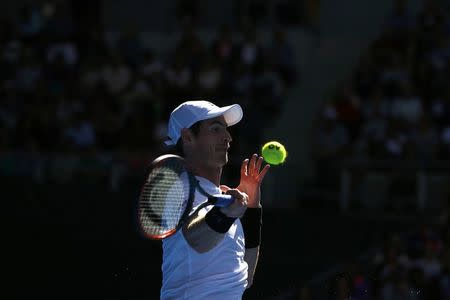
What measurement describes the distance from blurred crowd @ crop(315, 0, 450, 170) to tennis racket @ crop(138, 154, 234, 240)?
26.1ft

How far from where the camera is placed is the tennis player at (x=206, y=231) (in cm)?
468

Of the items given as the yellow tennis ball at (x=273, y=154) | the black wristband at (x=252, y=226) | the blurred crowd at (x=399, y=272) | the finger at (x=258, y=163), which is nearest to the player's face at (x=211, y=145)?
the finger at (x=258, y=163)

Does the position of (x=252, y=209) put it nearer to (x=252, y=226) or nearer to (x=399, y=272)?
(x=252, y=226)

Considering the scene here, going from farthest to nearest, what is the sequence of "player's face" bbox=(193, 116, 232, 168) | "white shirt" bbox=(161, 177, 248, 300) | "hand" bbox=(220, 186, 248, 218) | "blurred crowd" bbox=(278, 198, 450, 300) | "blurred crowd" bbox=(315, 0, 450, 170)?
"blurred crowd" bbox=(315, 0, 450, 170) < "blurred crowd" bbox=(278, 198, 450, 300) < "player's face" bbox=(193, 116, 232, 168) < "white shirt" bbox=(161, 177, 248, 300) < "hand" bbox=(220, 186, 248, 218)

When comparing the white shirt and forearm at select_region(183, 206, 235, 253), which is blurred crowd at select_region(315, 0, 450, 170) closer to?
→ the white shirt

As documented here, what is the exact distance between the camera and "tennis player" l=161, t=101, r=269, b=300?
4.68 m

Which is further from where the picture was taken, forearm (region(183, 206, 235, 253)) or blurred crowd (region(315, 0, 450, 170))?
blurred crowd (region(315, 0, 450, 170))

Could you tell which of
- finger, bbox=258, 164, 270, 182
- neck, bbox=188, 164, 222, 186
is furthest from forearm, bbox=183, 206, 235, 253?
finger, bbox=258, 164, 270, 182

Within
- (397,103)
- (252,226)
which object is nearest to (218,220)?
(252,226)

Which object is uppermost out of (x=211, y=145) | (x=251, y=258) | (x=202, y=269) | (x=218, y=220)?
(x=211, y=145)

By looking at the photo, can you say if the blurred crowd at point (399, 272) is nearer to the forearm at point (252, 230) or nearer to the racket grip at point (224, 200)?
the forearm at point (252, 230)

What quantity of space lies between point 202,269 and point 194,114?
0.73 metres

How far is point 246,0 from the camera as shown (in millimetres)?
18344

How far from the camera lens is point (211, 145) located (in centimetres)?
505
